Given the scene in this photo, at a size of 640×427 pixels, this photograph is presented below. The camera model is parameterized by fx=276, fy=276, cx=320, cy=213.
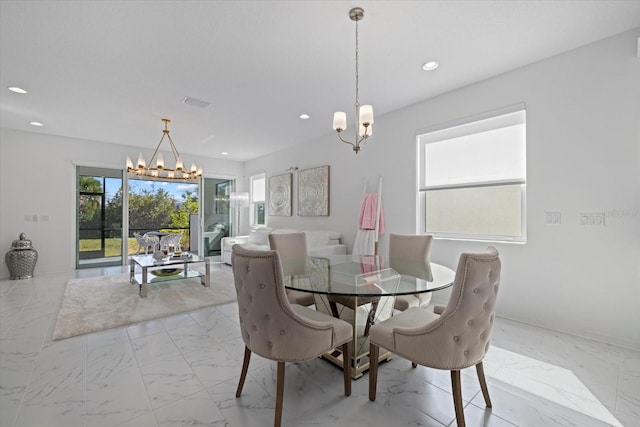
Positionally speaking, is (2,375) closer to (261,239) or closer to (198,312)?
(198,312)

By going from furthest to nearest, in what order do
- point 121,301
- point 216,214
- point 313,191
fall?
point 216,214
point 313,191
point 121,301

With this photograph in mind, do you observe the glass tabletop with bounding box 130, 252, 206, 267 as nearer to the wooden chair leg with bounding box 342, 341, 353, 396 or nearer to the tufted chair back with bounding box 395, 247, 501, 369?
the wooden chair leg with bounding box 342, 341, 353, 396

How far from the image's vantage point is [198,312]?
327cm

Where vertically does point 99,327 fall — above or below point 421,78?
below

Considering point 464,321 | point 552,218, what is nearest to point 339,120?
point 464,321

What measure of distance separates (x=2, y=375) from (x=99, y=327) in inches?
31.6

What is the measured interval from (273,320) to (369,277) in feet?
2.90

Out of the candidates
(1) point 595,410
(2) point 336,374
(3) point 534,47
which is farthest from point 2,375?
(3) point 534,47

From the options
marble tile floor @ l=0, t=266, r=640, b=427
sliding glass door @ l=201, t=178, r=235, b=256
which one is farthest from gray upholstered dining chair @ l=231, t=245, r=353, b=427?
sliding glass door @ l=201, t=178, r=235, b=256

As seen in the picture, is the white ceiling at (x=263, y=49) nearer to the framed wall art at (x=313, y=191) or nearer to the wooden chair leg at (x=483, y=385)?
the framed wall art at (x=313, y=191)

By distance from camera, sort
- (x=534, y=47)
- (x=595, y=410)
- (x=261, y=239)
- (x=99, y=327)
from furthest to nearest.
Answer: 1. (x=261, y=239)
2. (x=99, y=327)
3. (x=534, y=47)
4. (x=595, y=410)

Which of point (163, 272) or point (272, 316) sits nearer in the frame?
point (272, 316)

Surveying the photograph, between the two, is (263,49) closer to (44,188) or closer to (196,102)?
(196,102)

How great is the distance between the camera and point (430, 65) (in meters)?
2.77
